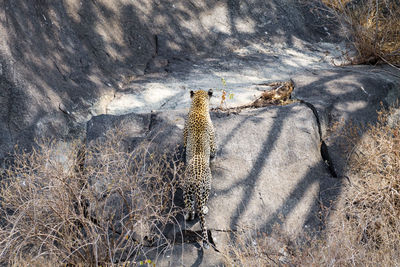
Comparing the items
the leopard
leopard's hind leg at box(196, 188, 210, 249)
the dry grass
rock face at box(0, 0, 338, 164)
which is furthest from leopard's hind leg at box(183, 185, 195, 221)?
→ rock face at box(0, 0, 338, 164)

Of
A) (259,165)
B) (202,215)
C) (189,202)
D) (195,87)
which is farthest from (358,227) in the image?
(195,87)

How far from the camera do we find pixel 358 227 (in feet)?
16.6

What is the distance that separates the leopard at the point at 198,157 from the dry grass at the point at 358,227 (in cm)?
66

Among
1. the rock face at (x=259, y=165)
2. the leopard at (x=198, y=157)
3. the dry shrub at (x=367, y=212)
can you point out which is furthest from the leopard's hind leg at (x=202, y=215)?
the dry shrub at (x=367, y=212)

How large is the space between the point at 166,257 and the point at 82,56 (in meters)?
4.75

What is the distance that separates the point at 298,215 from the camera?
598 cm

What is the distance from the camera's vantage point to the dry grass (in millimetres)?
4441

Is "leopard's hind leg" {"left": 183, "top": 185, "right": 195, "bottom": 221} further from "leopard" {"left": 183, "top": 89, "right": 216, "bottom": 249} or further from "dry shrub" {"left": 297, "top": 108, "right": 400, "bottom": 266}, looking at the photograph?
"dry shrub" {"left": 297, "top": 108, "right": 400, "bottom": 266}

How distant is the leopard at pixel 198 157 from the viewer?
211 inches

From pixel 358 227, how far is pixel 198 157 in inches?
85.3

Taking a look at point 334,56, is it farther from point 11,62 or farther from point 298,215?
point 11,62

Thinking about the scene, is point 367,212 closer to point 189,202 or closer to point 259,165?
point 259,165

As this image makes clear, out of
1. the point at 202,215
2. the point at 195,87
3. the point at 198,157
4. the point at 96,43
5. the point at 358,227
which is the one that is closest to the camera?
the point at 358,227

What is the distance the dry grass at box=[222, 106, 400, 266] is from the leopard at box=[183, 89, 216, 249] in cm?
66
